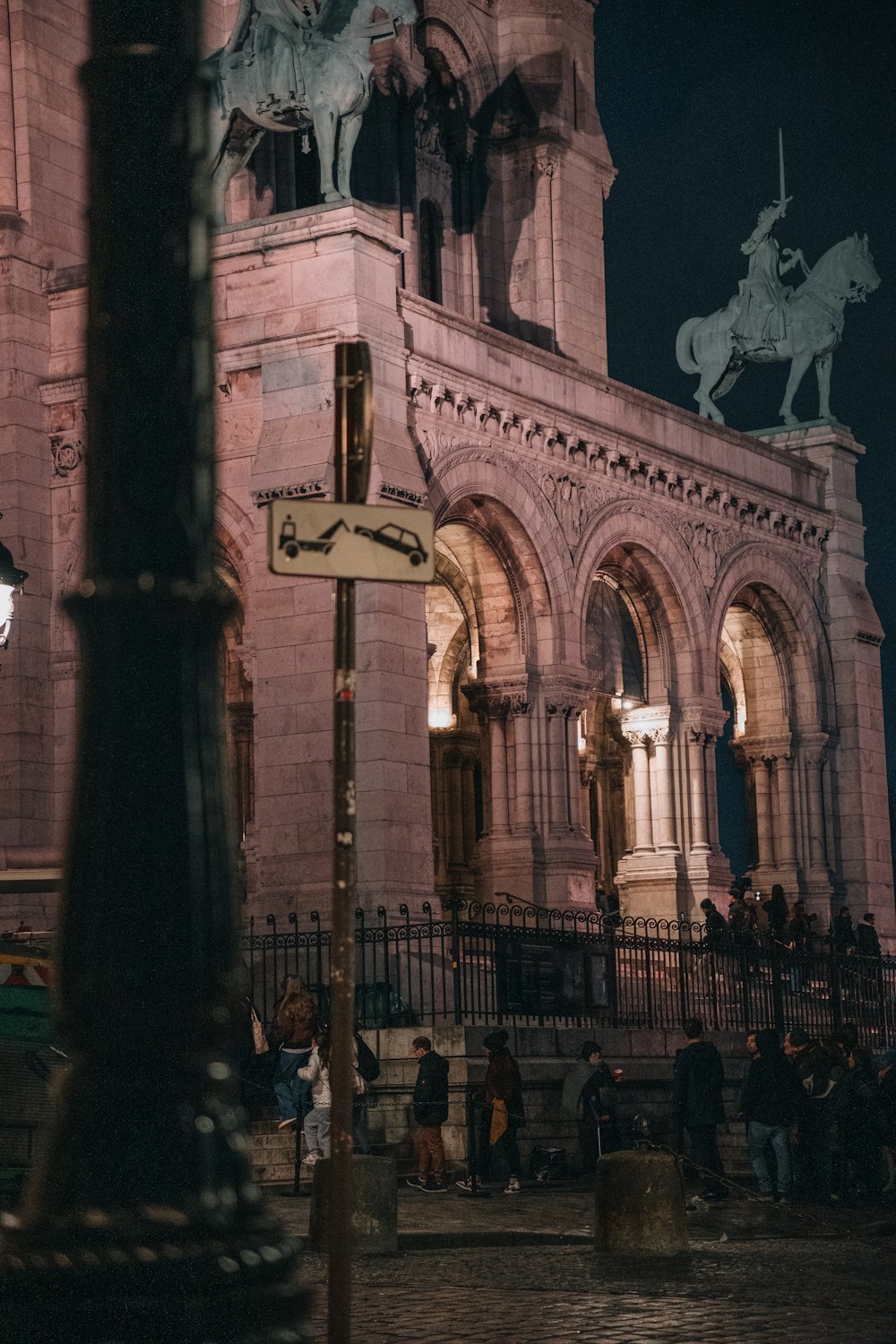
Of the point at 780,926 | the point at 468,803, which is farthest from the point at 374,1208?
the point at 468,803

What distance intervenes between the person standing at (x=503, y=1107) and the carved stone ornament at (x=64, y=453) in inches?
466

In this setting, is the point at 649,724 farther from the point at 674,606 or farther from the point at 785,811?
the point at 785,811

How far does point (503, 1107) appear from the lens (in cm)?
1983

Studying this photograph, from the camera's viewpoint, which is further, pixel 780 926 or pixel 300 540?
pixel 780 926

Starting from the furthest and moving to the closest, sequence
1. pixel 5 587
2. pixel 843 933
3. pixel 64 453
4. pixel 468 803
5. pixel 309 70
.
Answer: pixel 468 803, pixel 843 933, pixel 64 453, pixel 309 70, pixel 5 587

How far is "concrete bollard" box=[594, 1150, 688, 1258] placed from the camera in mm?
14266

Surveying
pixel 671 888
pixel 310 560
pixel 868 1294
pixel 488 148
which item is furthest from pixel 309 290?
pixel 310 560

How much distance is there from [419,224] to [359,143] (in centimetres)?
216

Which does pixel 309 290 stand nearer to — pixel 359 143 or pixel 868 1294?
pixel 359 143

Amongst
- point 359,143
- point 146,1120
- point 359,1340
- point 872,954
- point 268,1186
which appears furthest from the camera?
point 359,143

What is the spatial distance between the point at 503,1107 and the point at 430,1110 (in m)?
0.79

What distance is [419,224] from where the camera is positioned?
130ft

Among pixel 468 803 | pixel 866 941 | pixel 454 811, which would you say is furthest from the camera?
pixel 468 803

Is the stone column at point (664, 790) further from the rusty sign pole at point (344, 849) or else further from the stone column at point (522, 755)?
the rusty sign pole at point (344, 849)
